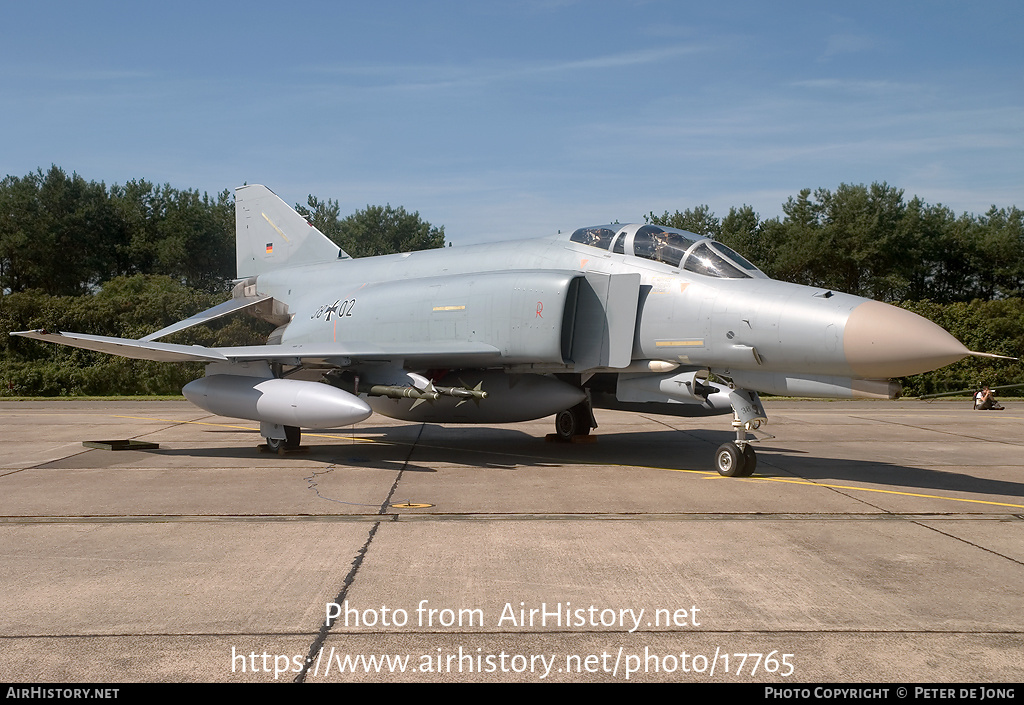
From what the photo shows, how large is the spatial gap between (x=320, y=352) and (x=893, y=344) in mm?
6773

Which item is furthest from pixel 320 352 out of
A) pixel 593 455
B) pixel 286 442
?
pixel 593 455

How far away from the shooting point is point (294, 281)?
1445 centimetres

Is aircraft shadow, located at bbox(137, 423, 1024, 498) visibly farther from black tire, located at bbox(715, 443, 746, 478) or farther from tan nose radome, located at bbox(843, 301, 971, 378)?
tan nose radome, located at bbox(843, 301, 971, 378)

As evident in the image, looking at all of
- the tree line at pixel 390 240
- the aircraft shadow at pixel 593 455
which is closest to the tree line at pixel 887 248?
the tree line at pixel 390 240

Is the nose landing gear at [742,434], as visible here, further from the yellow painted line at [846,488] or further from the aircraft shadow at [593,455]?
the aircraft shadow at [593,455]

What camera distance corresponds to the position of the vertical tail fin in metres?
15.3

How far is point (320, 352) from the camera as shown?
1053 centimetres

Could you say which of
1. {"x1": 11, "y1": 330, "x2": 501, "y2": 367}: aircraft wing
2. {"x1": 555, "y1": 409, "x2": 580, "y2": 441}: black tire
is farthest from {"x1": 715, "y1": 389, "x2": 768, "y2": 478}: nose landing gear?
{"x1": 555, "y1": 409, "x2": 580, "y2": 441}: black tire

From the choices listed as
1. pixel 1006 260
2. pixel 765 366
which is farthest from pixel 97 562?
pixel 1006 260

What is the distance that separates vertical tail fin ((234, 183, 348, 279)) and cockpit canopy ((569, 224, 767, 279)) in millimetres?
6444

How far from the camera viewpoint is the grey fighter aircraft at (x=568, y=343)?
8273 mm

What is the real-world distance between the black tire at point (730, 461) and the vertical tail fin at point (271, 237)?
28.3 feet
